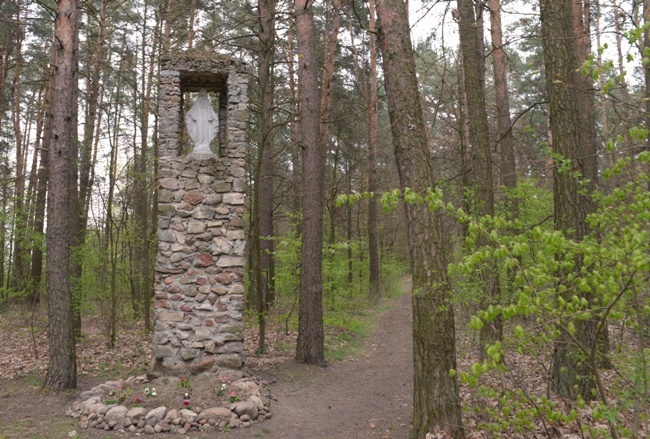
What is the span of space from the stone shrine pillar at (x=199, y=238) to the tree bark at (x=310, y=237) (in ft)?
4.74

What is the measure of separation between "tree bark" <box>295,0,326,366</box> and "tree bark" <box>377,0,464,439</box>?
3.59 metres

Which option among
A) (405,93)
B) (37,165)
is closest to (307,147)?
(405,93)

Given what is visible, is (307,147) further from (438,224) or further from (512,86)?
(512,86)

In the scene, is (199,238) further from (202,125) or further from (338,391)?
(338,391)

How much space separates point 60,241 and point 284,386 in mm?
3806

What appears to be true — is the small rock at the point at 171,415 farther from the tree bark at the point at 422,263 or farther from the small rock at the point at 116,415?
the tree bark at the point at 422,263

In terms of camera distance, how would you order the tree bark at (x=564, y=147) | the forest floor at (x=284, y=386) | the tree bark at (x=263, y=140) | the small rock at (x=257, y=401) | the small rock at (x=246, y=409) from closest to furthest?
1. the tree bark at (x=564, y=147)
2. the forest floor at (x=284, y=386)
3. the small rock at (x=246, y=409)
4. the small rock at (x=257, y=401)
5. the tree bark at (x=263, y=140)

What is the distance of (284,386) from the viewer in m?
6.54

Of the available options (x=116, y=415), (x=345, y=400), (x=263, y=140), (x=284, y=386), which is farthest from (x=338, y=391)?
(x=263, y=140)

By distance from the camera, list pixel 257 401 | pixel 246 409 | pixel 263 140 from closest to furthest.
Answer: pixel 246 409
pixel 257 401
pixel 263 140

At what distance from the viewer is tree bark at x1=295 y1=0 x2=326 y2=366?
297 inches

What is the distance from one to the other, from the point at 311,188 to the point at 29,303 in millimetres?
9330

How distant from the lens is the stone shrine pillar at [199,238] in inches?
241

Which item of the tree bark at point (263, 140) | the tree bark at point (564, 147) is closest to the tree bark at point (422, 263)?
the tree bark at point (564, 147)
